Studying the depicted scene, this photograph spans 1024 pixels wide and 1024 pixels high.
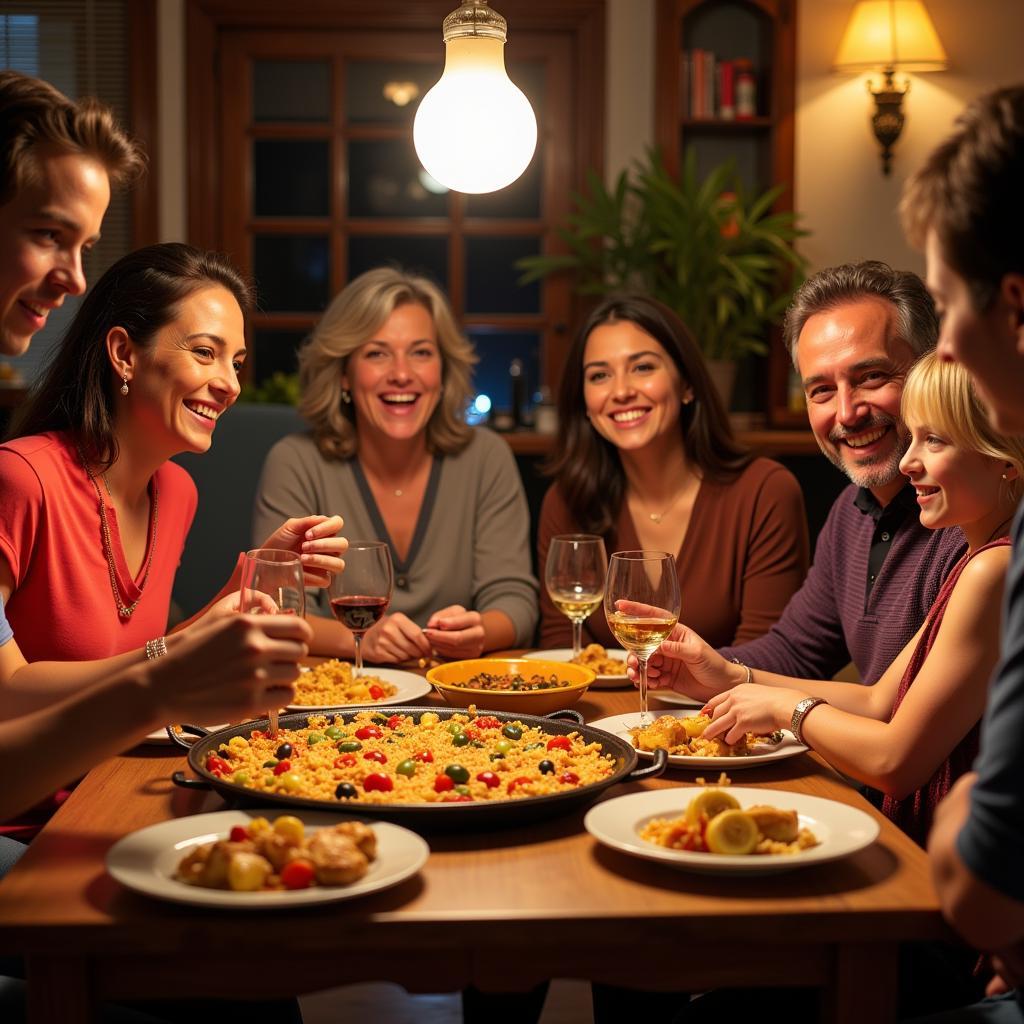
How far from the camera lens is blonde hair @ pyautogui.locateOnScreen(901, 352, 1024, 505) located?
1578 millimetres

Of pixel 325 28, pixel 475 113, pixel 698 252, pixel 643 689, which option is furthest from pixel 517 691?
pixel 325 28

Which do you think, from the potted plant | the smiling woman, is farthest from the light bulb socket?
the potted plant

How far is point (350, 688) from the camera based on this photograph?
1.93m

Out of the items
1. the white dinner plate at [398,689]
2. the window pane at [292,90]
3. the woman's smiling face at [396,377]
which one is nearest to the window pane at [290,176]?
the window pane at [292,90]

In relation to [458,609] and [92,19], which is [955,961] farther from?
[92,19]

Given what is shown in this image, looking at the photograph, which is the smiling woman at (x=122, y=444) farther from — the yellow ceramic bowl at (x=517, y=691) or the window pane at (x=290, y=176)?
the window pane at (x=290, y=176)

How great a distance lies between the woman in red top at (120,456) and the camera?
6.78ft

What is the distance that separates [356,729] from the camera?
65.6 inches

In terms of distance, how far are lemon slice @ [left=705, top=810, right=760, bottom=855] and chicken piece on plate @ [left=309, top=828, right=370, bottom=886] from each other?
1.10 ft

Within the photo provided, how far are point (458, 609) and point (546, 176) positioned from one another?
3476mm

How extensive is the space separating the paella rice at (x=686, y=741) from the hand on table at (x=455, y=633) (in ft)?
2.23

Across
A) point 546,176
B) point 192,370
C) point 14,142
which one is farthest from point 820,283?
point 546,176

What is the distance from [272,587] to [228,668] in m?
0.19

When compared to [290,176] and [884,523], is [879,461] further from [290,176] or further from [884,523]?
[290,176]
